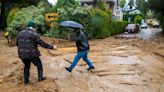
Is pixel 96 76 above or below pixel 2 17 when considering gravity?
below

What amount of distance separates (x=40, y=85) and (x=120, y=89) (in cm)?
237

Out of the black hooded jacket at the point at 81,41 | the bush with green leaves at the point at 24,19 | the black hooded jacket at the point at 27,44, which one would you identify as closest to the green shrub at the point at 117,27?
the bush with green leaves at the point at 24,19

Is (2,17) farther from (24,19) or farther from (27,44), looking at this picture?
(27,44)

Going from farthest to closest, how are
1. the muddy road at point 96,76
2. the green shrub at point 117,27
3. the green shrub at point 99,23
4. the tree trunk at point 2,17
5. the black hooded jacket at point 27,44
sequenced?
the tree trunk at point 2,17 < the green shrub at point 117,27 < the green shrub at point 99,23 < the muddy road at point 96,76 < the black hooded jacket at point 27,44

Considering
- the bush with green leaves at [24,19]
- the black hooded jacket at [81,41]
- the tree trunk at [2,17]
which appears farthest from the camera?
the tree trunk at [2,17]

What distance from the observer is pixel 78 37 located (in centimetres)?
1046

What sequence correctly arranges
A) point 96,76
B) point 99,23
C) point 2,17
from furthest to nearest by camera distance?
point 2,17 → point 99,23 → point 96,76

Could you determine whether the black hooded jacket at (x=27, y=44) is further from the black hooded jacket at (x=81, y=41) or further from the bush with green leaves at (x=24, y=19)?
the bush with green leaves at (x=24, y=19)

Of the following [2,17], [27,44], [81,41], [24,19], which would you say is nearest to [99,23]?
[24,19]

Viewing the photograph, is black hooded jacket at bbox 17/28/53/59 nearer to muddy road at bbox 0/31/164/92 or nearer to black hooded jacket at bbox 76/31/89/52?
muddy road at bbox 0/31/164/92

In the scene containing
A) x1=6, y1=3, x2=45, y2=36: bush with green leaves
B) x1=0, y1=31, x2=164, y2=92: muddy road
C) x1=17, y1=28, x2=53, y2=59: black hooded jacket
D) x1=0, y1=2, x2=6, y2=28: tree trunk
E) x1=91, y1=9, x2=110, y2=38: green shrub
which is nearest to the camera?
x1=17, y1=28, x2=53, y2=59: black hooded jacket

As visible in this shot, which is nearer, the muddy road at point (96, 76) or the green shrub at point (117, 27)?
the muddy road at point (96, 76)

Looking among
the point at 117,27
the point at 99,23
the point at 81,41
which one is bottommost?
the point at 117,27

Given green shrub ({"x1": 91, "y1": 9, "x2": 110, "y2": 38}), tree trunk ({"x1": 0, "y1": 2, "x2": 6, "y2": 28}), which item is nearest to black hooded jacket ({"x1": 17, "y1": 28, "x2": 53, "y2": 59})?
green shrub ({"x1": 91, "y1": 9, "x2": 110, "y2": 38})
